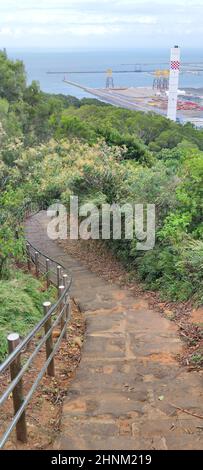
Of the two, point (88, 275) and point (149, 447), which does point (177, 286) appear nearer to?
point (88, 275)

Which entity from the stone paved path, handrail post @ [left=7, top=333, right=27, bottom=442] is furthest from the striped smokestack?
handrail post @ [left=7, top=333, right=27, bottom=442]

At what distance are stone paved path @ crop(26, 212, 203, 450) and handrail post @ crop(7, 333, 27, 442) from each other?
276 millimetres

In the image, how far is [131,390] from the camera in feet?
13.8

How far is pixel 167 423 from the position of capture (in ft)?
11.7

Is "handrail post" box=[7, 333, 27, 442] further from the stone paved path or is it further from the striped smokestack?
the striped smokestack

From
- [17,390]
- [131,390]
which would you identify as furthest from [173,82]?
[17,390]

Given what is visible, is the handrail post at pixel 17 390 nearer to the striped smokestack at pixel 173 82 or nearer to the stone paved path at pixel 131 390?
the stone paved path at pixel 131 390

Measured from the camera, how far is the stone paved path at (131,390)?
339 centimetres

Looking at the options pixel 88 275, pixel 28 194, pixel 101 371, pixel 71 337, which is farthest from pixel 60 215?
pixel 101 371

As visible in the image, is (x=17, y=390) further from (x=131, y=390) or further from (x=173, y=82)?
(x=173, y=82)

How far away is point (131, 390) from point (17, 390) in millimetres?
1439

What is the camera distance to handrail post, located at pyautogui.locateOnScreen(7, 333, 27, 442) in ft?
9.69

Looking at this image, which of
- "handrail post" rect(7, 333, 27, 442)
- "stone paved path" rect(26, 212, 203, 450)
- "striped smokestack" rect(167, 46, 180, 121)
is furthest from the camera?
"striped smokestack" rect(167, 46, 180, 121)

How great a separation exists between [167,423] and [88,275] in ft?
19.3
